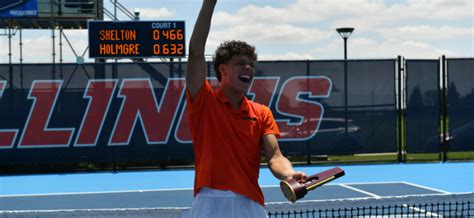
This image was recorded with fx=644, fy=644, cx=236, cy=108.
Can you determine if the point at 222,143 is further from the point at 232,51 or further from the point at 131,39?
the point at 131,39

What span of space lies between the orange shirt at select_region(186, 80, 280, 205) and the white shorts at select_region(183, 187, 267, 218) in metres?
0.03

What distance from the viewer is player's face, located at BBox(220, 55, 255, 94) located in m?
2.68

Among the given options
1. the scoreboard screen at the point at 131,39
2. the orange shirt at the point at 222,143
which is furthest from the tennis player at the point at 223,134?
the scoreboard screen at the point at 131,39

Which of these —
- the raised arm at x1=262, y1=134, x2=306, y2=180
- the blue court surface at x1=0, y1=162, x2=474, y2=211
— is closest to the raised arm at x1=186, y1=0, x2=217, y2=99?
the raised arm at x1=262, y1=134, x2=306, y2=180

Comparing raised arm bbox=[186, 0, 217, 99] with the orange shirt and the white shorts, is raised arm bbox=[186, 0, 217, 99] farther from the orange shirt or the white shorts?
the white shorts

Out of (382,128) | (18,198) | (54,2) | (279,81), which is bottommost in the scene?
(18,198)

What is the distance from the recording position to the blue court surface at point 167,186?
9234 mm

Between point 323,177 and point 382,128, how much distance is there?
11194 millimetres

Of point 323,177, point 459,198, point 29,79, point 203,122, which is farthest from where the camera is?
point 29,79

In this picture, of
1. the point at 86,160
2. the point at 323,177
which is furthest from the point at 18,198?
the point at 323,177

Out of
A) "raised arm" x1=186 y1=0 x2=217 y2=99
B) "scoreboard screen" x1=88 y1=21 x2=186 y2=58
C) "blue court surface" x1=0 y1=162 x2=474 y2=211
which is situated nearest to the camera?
"raised arm" x1=186 y1=0 x2=217 y2=99

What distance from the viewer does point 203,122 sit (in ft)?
8.85

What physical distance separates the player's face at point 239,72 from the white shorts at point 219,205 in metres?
0.44

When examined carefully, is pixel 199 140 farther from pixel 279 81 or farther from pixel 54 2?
pixel 54 2
